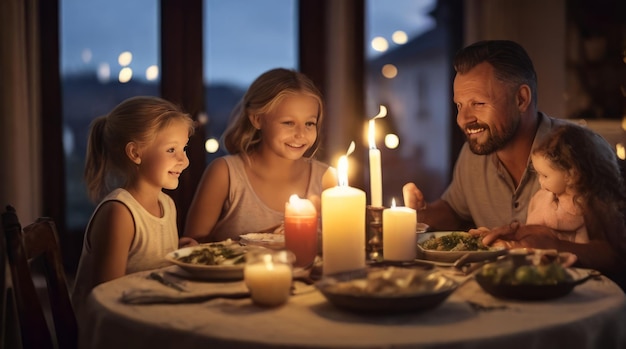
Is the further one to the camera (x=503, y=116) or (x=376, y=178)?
(x=503, y=116)

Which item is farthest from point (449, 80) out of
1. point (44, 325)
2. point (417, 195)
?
point (44, 325)

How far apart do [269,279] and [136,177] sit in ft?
3.18

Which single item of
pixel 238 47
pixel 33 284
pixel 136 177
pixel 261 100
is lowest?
pixel 33 284

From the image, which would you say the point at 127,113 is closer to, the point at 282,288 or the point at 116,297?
the point at 116,297

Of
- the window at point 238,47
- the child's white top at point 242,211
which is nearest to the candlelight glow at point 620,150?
the child's white top at point 242,211

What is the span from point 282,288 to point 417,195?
996 millimetres

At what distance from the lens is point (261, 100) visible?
2707 millimetres

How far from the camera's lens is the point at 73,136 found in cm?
420

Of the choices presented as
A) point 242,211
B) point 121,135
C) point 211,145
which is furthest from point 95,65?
point 121,135

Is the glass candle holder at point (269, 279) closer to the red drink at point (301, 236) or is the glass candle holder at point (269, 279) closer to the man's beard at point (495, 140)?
the red drink at point (301, 236)

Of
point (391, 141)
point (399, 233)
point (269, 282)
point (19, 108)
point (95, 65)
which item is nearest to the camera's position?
point (269, 282)

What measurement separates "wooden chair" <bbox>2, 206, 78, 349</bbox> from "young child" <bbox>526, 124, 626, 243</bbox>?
1.36 m

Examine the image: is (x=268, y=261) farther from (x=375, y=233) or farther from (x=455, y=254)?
(x=455, y=254)

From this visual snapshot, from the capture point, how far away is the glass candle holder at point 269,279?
4.60 feet
